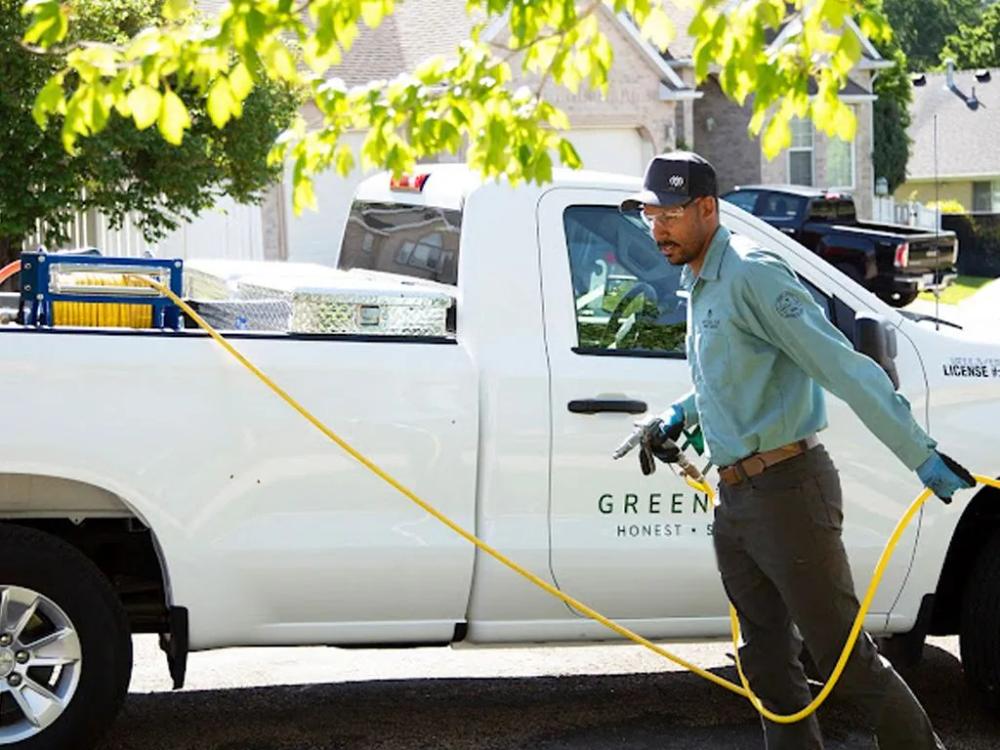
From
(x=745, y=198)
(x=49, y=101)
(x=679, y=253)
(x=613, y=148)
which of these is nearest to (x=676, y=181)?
(x=679, y=253)

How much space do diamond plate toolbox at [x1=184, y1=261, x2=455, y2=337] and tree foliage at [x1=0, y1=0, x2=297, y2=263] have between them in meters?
5.72

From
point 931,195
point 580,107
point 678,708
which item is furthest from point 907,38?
point 678,708

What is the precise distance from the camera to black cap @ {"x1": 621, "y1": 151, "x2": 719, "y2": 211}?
5215 millimetres

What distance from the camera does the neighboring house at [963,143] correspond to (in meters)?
58.7

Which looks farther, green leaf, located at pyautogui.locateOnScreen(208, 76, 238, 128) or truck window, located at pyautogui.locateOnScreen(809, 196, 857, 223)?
truck window, located at pyautogui.locateOnScreen(809, 196, 857, 223)

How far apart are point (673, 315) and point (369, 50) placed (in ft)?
78.0

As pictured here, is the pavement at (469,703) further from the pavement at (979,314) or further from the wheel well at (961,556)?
the pavement at (979,314)

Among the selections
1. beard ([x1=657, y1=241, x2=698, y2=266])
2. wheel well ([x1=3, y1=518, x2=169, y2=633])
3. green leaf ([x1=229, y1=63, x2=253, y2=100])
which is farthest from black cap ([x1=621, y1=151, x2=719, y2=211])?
wheel well ([x1=3, y1=518, x2=169, y2=633])

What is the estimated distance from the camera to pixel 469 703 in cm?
721

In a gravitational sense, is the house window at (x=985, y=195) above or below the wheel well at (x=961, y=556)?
above

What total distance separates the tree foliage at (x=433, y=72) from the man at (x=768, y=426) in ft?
2.03

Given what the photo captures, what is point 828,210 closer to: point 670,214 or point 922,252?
point 922,252

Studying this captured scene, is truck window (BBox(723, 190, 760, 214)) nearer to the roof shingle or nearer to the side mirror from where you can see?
the side mirror

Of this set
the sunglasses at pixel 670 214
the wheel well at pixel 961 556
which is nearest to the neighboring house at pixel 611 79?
the wheel well at pixel 961 556
